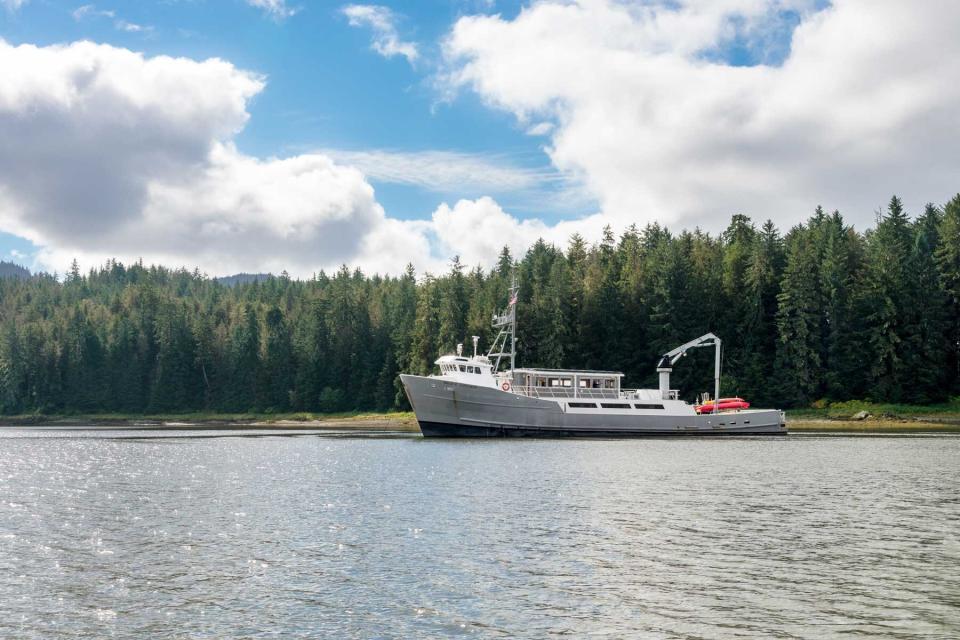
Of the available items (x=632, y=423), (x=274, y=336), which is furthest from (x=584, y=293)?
(x=274, y=336)

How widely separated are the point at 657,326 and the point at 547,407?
34913 millimetres

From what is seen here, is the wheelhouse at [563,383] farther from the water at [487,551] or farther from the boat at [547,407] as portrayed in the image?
the water at [487,551]

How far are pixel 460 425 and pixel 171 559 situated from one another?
147ft

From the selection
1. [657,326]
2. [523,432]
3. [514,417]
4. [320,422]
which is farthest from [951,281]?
[320,422]

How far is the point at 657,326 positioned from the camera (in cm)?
9819

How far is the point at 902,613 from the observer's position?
16.5 meters

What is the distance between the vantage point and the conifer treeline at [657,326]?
91750 mm

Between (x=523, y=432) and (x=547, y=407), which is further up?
(x=547, y=407)

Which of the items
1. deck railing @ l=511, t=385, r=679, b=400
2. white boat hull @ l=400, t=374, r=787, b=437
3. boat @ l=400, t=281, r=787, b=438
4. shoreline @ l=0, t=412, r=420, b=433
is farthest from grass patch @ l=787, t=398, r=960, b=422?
shoreline @ l=0, t=412, r=420, b=433

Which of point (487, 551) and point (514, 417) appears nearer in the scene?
point (487, 551)

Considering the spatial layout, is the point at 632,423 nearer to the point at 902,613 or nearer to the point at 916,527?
the point at 916,527

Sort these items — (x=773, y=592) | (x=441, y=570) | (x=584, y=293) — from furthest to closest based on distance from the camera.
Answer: (x=584, y=293) < (x=441, y=570) < (x=773, y=592)

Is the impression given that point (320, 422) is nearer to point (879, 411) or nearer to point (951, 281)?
point (879, 411)

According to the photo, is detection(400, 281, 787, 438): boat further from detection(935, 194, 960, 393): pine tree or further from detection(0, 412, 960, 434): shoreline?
detection(935, 194, 960, 393): pine tree
